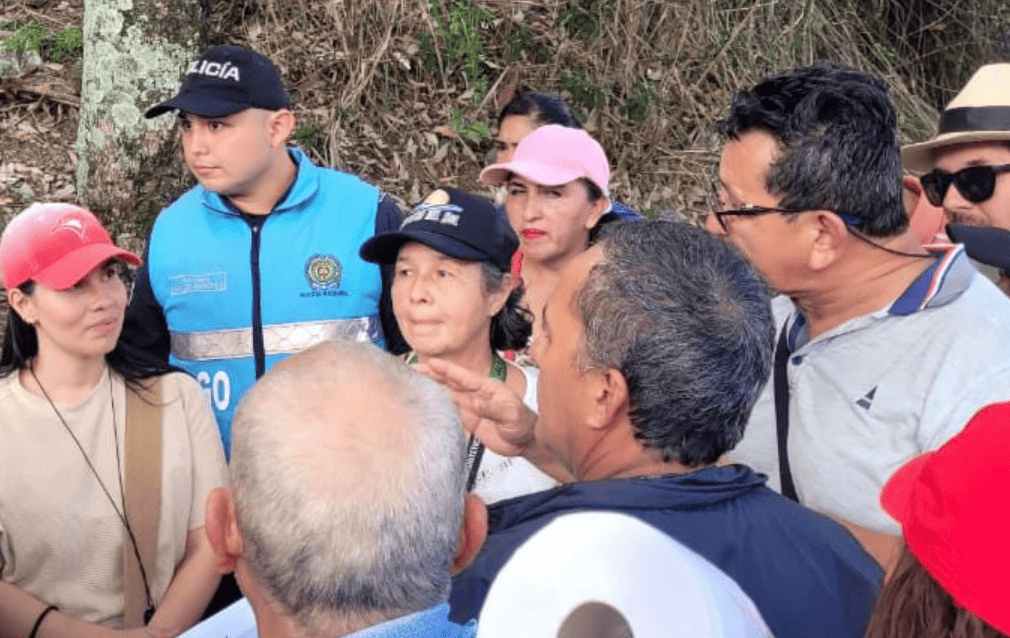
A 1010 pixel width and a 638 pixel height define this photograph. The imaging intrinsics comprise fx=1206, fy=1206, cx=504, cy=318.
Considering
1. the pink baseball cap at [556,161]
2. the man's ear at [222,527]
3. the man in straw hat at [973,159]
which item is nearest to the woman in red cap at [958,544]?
the man's ear at [222,527]

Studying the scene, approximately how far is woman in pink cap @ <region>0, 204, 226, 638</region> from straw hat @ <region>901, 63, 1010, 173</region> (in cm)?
240

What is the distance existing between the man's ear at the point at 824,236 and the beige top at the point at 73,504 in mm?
1794

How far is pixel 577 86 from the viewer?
8992 mm

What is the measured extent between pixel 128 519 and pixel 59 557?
196 millimetres

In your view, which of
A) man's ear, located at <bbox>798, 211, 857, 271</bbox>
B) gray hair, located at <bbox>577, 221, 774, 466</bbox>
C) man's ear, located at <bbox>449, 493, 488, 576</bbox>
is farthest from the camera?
man's ear, located at <bbox>798, 211, 857, 271</bbox>

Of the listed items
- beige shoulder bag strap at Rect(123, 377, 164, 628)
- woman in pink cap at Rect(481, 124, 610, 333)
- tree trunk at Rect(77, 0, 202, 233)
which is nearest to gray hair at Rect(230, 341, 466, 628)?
beige shoulder bag strap at Rect(123, 377, 164, 628)

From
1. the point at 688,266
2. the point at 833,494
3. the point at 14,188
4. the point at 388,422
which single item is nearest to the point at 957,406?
the point at 833,494

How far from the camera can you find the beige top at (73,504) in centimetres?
318

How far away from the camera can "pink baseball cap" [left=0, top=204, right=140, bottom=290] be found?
130 inches

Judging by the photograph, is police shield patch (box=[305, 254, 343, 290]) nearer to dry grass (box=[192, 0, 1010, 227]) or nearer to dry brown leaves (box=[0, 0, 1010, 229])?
dry brown leaves (box=[0, 0, 1010, 229])

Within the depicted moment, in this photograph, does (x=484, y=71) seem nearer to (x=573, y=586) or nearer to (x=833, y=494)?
(x=833, y=494)

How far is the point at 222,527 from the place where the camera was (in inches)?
63.2

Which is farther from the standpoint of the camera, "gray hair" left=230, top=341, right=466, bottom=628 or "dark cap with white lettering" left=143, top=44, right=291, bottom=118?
"dark cap with white lettering" left=143, top=44, right=291, bottom=118

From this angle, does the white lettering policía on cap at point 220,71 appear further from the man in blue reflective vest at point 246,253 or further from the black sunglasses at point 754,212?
the black sunglasses at point 754,212
